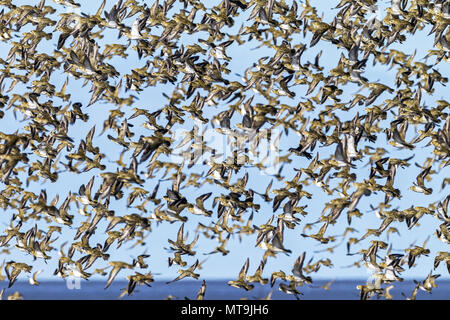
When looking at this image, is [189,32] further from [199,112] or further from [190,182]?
[190,182]

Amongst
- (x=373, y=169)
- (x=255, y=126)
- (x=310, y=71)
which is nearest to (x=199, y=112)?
(x=255, y=126)

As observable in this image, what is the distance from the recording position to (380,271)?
16.2m

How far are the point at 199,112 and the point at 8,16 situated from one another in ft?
19.7

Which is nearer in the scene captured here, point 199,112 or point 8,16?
point 199,112

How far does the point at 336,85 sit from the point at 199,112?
11.2ft

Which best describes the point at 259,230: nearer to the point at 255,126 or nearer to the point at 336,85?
the point at 255,126

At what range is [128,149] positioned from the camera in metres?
17.0
